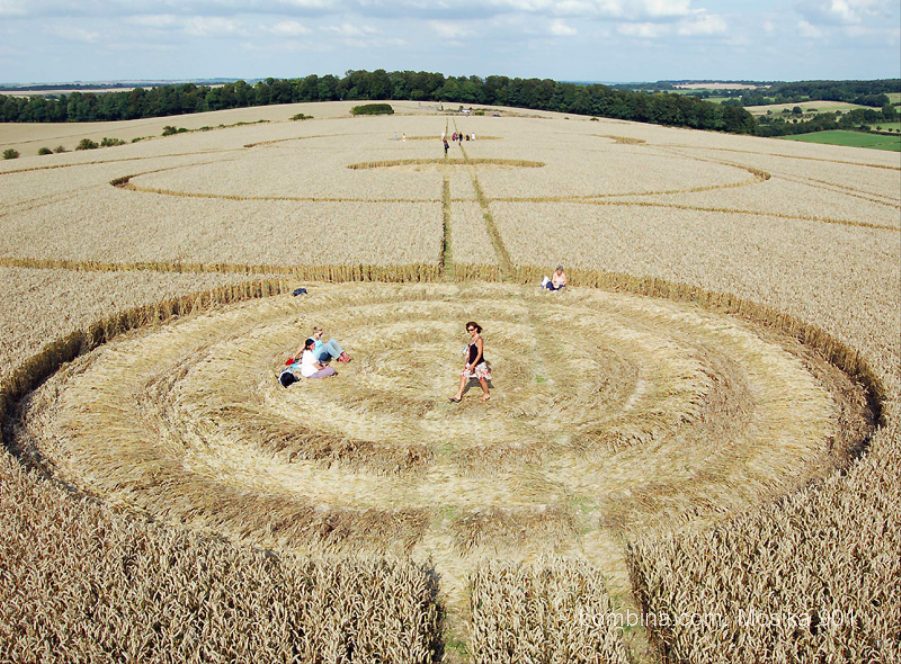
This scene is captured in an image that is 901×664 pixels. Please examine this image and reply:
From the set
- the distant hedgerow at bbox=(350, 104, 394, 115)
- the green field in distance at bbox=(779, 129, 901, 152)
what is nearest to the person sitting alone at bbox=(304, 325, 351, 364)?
the green field in distance at bbox=(779, 129, 901, 152)

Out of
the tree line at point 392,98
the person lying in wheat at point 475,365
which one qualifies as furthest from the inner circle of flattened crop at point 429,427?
the tree line at point 392,98

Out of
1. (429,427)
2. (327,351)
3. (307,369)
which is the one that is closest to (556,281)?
(327,351)

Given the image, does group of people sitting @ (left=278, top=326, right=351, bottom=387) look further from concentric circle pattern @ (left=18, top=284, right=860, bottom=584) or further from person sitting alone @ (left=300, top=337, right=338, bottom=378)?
concentric circle pattern @ (left=18, top=284, right=860, bottom=584)

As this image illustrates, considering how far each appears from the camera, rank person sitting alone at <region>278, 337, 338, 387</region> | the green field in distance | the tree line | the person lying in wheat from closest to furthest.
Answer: the person lying in wheat → person sitting alone at <region>278, 337, 338, 387</region> → the green field in distance → the tree line

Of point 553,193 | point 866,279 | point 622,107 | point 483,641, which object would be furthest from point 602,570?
point 622,107

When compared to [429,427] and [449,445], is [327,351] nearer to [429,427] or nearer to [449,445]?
[429,427]

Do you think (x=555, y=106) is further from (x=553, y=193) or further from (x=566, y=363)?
(x=566, y=363)

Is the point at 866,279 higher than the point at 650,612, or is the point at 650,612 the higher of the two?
the point at 866,279
